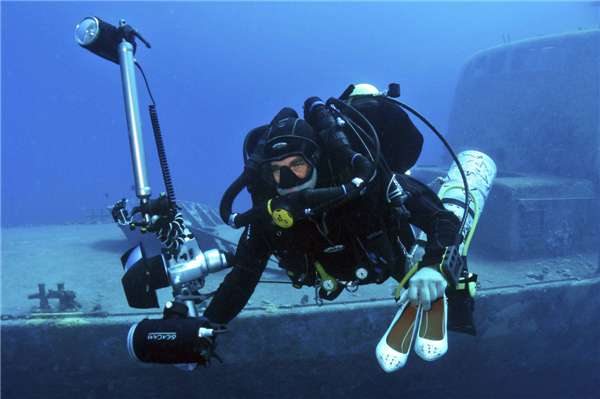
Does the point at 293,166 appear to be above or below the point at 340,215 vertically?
above

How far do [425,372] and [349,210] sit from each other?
5625mm

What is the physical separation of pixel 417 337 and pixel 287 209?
1161 millimetres

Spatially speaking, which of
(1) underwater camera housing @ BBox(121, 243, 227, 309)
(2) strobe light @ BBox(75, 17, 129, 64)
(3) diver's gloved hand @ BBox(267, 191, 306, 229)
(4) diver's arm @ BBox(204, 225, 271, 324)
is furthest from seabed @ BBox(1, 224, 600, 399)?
(2) strobe light @ BBox(75, 17, 129, 64)

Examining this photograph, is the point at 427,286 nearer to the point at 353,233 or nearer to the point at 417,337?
the point at 417,337

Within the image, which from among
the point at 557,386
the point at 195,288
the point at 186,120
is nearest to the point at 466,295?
the point at 195,288

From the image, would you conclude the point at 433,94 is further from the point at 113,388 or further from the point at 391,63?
the point at 113,388

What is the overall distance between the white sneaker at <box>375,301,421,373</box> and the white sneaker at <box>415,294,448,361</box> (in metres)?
0.08

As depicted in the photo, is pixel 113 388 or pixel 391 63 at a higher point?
pixel 391 63

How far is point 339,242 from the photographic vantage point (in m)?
2.57

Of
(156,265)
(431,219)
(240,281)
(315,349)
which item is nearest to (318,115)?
(431,219)

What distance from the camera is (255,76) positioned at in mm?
184250

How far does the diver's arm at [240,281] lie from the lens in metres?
2.64

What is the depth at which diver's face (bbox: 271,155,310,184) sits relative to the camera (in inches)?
97.0

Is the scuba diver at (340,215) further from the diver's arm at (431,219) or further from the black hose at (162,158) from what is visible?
the black hose at (162,158)
